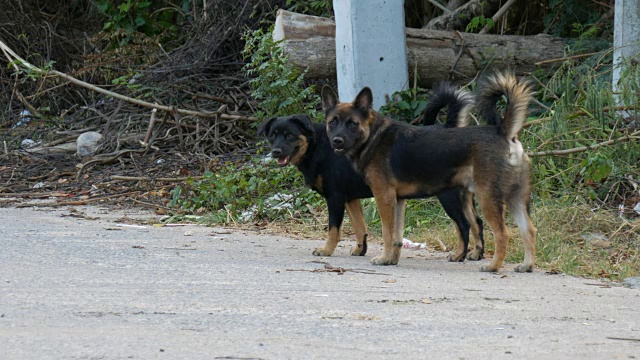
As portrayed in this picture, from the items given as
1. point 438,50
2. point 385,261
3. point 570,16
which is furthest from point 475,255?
point 570,16

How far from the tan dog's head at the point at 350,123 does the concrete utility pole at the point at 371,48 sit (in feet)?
12.4

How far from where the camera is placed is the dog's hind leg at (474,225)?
8.04m

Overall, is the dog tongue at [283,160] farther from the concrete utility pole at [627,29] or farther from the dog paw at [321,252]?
the concrete utility pole at [627,29]

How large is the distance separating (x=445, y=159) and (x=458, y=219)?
2.48 feet

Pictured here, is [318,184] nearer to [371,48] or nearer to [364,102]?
[364,102]

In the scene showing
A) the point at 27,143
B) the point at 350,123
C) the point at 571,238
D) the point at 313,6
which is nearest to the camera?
the point at 350,123

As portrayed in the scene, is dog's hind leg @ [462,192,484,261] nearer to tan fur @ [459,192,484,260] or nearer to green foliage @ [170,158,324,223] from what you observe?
tan fur @ [459,192,484,260]

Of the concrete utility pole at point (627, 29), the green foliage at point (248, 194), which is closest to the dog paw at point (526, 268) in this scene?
the green foliage at point (248, 194)

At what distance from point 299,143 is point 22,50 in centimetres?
1203

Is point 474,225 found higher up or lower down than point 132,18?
lower down

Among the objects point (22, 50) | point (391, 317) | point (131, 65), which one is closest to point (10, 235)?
point (391, 317)

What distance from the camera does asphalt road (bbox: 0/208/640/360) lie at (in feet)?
13.4

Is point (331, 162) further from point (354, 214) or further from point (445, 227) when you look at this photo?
point (445, 227)

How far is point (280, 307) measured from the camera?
511 centimetres
